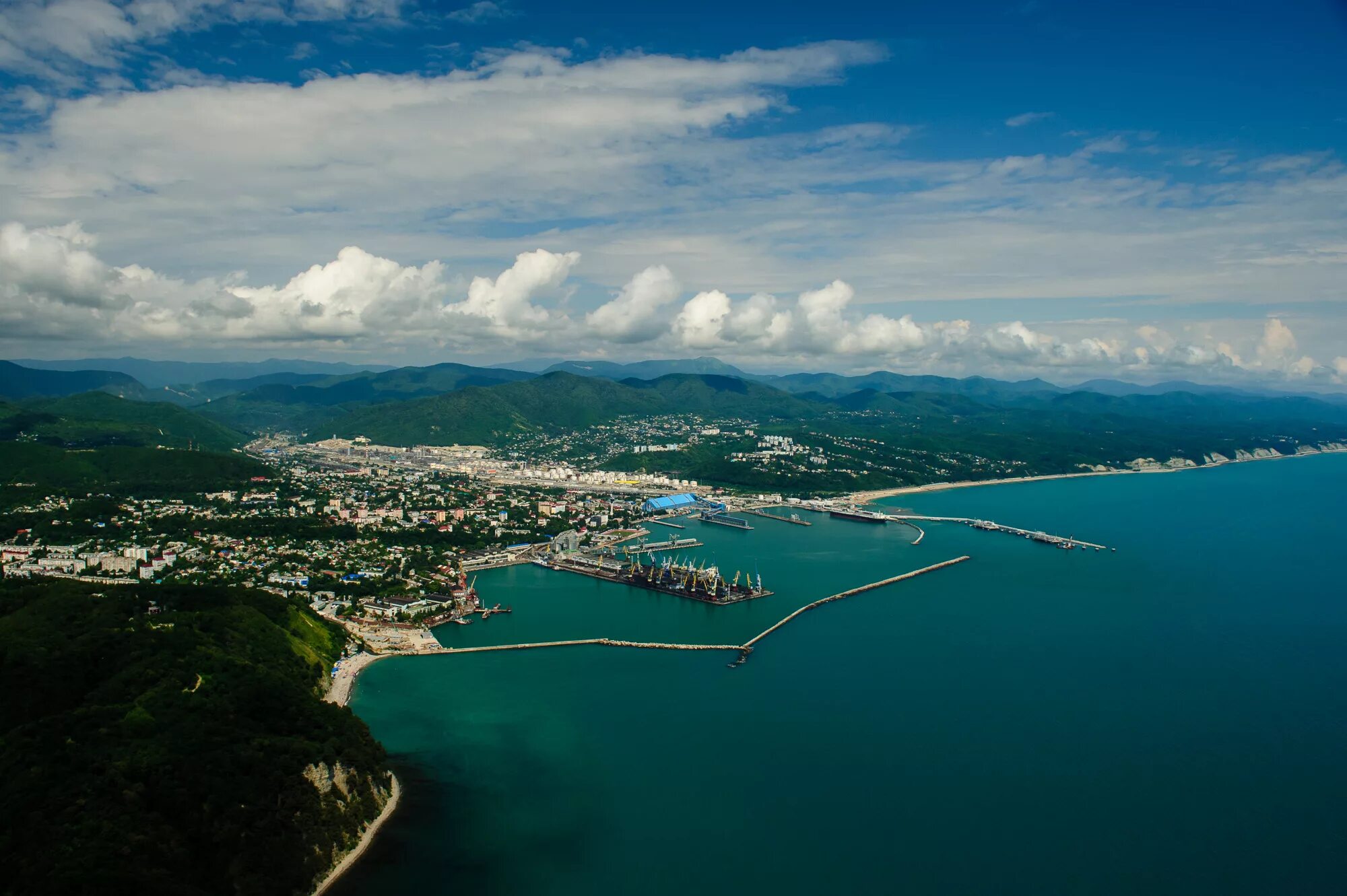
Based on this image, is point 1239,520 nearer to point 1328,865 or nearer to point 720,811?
point 1328,865

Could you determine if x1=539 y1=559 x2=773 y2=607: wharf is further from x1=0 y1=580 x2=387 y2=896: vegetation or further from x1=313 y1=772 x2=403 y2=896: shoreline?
x1=313 y1=772 x2=403 y2=896: shoreline

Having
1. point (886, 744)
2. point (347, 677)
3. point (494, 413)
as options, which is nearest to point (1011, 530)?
point (886, 744)

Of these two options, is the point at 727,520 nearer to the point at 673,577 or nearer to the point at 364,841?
the point at 673,577

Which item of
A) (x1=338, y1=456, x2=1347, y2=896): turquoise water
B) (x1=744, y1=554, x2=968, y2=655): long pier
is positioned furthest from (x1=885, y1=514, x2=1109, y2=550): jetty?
(x1=338, y1=456, x2=1347, y2=896): turquoise water

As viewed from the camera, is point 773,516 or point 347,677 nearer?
point 347,677

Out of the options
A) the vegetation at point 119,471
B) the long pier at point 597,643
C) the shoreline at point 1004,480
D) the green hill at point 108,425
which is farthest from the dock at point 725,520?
the green hill at point 108,425

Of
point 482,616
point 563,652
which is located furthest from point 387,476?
point 563,652

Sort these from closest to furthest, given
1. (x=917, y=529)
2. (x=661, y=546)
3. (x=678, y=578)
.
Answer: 1. (x=678, y=578)
2. (x=661, y=546)
3. (x=917, y=529)
